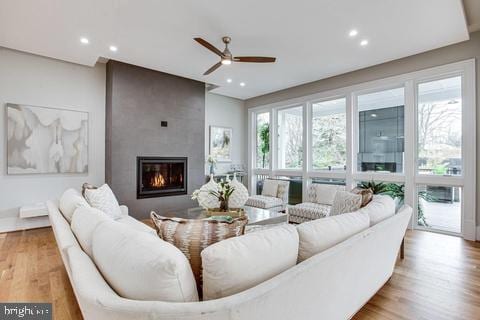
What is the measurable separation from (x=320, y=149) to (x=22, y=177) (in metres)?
5.43

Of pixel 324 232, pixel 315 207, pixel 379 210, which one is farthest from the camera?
pixel 315 207

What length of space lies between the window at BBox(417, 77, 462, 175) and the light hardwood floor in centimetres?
118

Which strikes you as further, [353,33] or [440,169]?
[440,169]

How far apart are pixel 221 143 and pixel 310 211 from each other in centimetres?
336

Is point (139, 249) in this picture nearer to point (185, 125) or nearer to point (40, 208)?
point (40, 208)

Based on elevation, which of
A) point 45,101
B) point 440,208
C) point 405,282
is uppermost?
point 45,101

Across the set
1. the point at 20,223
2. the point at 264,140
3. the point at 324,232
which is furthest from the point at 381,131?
the point at 20,223

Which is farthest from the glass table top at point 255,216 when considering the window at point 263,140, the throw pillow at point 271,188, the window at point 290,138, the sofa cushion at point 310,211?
the window at point 263,140

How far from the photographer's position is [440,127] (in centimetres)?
390

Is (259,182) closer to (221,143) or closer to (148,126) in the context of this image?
(221,143)

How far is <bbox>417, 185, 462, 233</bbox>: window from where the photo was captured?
12.3 ft

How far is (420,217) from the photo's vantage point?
412 centimetres

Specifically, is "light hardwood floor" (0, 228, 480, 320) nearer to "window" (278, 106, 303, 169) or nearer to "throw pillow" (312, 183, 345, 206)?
"throw pillow" (312, 183, 345, 206)

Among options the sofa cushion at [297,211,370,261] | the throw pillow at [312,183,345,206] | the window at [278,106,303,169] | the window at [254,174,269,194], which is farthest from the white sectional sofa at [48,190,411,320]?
the window at [254,174,269,194]
